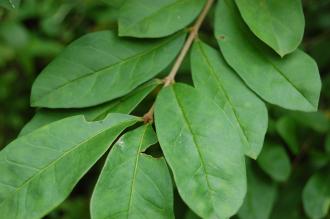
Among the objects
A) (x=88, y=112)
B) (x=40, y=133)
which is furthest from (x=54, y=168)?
(x=88, y=112)

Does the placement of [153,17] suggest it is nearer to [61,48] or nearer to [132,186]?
A: [132,186]

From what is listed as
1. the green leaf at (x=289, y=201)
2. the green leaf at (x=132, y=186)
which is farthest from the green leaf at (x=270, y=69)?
the green leaf at (x=289, y=201)

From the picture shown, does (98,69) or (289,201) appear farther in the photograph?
(289,201)

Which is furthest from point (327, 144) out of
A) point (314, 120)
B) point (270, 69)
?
point (270, 69)

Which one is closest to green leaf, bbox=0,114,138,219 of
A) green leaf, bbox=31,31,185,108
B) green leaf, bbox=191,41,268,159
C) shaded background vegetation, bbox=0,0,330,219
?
green leaf, bbox=31,31,185,108

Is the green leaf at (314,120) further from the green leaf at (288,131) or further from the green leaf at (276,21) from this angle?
the green leaf at (276,21)

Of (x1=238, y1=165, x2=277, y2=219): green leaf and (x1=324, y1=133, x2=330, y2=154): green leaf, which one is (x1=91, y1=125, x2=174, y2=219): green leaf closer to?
(x1=238, y1=165, x2=277, y2=219): green leaf
